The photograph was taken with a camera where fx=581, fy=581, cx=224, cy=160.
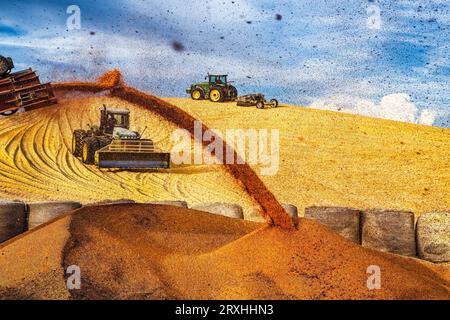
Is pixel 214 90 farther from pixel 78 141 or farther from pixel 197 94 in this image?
pixel 78 141

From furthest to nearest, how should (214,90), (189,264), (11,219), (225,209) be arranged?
(214,90) → (225,209) → (11,219) → (189,264)

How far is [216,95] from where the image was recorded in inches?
898

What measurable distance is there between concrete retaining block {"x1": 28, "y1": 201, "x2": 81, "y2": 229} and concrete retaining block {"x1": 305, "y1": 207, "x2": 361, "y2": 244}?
234 cm

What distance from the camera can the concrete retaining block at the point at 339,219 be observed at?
5641 millimetres

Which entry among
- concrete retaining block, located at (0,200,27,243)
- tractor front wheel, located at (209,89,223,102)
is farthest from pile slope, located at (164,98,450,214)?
concrete retaining block, located at (0,200,27,243)

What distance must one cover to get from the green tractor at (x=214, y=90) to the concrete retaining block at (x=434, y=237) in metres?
16.8

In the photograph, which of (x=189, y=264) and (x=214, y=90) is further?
(x=214, y=90)

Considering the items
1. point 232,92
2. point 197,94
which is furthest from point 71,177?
point 232,92

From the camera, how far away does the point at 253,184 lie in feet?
13.0

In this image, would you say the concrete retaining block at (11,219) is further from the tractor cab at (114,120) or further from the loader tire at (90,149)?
the loader tire at (90,149)

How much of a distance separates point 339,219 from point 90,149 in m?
9.65

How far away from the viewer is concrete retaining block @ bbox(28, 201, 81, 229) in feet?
17.4

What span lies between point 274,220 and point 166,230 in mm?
790
